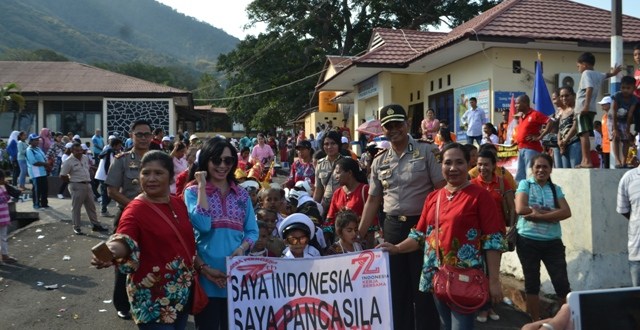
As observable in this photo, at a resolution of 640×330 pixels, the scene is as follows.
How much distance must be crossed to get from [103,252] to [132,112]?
93.6 feet

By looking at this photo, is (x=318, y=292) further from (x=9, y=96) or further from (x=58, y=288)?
(x=9, y=96)

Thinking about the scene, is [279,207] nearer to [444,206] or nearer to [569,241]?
[444,206]

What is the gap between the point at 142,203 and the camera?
12.0 ft

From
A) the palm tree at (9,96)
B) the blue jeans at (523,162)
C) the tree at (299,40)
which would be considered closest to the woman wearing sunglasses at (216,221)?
the blue jeans at (523,162)

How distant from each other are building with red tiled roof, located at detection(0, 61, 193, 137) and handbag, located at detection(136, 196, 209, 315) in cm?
2704

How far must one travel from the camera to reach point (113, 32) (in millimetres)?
163250

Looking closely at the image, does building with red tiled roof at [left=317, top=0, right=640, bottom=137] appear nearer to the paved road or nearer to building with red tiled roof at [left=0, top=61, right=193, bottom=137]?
the paved road

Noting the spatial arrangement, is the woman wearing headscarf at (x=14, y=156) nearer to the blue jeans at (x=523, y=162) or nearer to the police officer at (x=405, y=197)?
the blue jeans at (x=523, y=162)

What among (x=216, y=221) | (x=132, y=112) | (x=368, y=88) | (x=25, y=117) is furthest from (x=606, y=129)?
(x=25, y=117)

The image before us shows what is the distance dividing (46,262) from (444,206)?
757cm

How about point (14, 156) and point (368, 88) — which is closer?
point (14, 156)

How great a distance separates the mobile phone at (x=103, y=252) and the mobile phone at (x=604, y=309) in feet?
7.83

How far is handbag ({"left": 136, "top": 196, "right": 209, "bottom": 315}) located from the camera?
3664 millimetres

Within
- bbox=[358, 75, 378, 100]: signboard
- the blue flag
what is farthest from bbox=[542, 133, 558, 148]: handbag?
bbox=[358, 75, 378, 100]: signboard
